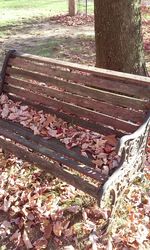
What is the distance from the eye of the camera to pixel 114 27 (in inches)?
174

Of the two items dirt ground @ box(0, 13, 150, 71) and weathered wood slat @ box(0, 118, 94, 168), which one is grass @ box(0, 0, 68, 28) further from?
weathered wood slat @ box(0, 118, 94, 168)

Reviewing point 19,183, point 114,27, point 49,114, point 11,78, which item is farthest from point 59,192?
point 114,27

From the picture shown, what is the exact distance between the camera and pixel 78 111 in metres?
3.94

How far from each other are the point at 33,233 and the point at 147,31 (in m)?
7.73

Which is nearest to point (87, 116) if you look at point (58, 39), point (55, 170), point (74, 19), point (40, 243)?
point (55, 170)

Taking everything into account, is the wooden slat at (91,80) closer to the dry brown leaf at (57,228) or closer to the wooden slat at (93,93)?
the wooden slat at (93,93)

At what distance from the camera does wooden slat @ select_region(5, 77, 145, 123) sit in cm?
349

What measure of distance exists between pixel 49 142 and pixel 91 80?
741mm

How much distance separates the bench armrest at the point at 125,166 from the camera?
3.02 m

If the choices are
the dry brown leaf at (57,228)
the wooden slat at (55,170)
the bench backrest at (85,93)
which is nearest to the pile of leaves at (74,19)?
the bench backrest at (85,93)

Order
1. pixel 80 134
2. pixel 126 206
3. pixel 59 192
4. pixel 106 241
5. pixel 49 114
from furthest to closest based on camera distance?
1. pixel 49 114
2. pixel 80 134
3. pixel 59 192
4. pixel 126 206
5. pixel 106 241

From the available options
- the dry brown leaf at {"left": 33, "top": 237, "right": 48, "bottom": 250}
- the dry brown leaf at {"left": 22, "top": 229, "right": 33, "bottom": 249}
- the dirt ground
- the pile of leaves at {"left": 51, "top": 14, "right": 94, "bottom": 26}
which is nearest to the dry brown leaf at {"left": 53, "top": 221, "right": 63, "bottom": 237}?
the dry brown leaf at {"left": 33, "top": 237, "right": 48, "bottom": 250}

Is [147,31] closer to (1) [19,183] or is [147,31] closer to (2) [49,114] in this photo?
(2) [49,114]

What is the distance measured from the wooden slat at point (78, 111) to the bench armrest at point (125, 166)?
18 cm
